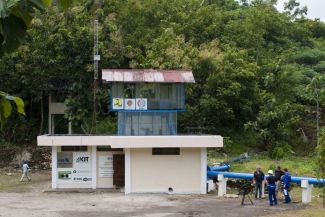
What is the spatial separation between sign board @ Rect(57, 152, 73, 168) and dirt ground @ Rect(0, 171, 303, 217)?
118 cm

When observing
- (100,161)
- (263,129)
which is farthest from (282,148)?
(100,161)

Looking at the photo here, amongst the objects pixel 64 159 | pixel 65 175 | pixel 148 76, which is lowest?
pixel 65 175

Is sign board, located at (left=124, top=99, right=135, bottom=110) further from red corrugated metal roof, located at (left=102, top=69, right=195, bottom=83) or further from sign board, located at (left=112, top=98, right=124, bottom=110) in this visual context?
red corrugated metal roof, located at (left=102, top=69, right=195, bottom=83)

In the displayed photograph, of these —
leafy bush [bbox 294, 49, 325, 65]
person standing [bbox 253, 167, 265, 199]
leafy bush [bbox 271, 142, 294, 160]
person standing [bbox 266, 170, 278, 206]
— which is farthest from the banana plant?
leafy bush [bbox 294, 49, 325, 65]

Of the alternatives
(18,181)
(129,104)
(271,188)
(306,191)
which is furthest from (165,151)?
(18,181)

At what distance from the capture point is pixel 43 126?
3494cm

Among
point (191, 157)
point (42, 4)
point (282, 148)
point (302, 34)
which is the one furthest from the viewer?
point (302, 34)

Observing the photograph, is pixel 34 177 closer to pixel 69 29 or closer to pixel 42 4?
pixel 69 29

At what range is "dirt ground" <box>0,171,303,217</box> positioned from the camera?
54.6 feet

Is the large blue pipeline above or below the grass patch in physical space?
above

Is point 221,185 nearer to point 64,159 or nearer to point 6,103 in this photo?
point 64,159

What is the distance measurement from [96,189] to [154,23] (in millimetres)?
18519

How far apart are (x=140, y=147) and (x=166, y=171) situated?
1.48m

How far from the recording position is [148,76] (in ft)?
76.1
